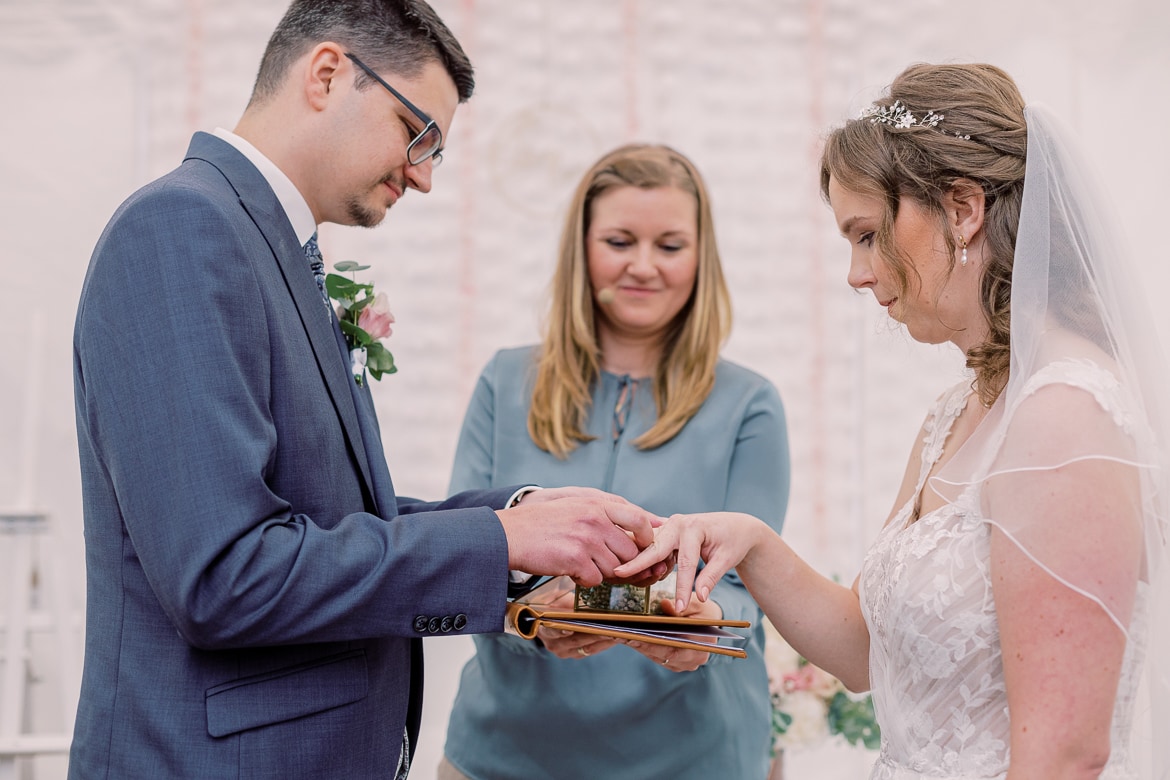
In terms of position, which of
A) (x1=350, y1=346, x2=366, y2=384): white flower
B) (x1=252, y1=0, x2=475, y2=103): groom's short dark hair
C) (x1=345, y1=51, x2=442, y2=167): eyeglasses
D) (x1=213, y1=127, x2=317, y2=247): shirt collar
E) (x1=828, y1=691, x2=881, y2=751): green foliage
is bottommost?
(x1=828, y1=691, x2=881, y2=751): green foliage

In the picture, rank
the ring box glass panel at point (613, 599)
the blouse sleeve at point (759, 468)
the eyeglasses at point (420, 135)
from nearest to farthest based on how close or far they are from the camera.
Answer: the eyeglasses at point (420, 135)
the ring box glass panel at point (613, 599)
the blouse sleeve at point (759, 468)

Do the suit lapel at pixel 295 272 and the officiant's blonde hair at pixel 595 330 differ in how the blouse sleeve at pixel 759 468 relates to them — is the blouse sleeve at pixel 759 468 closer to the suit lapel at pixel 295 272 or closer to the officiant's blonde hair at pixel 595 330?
the officiant's blonde hair at pixel 595 330

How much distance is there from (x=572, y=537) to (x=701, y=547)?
17.7 inches

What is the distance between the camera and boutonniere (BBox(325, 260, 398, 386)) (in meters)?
1.94

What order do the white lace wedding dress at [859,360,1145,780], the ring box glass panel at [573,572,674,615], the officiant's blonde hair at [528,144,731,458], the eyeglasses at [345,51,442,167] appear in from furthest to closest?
the officiant's blonde hair at [528,144,731,458] < the ring box glass panel at [573,572,674,615] < the eyeglasses at [345,51,442,167] < the white lace wedding dress at [859,360,1145,780]

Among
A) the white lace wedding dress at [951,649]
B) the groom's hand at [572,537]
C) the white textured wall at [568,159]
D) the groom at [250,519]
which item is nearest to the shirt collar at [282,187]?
the groom at [250,519]

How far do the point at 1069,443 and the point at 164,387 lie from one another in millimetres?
1161

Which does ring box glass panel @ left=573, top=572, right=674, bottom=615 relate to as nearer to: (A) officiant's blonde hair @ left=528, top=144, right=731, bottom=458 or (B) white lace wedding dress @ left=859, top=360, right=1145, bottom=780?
(B) white lace wedding dress @ left=859, top=360, right=1145, bottom=780

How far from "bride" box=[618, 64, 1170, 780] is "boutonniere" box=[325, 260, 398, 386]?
584 millimetres

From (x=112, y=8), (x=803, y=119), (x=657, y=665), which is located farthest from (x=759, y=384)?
(x=112, y=8)

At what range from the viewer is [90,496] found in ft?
5.00

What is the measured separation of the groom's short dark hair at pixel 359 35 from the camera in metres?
1.77

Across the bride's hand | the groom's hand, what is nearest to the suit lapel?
the groom's hand

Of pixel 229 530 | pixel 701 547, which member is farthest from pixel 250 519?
pixel 701 547
